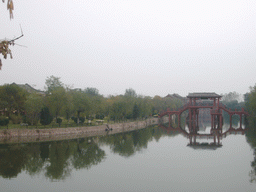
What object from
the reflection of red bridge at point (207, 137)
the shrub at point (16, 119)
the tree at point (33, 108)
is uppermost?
the tree at point (33, 108)

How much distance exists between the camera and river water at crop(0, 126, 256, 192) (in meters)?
12.9

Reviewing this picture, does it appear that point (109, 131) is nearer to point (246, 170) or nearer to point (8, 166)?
point (8, 166)

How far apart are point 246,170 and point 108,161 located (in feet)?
30.5

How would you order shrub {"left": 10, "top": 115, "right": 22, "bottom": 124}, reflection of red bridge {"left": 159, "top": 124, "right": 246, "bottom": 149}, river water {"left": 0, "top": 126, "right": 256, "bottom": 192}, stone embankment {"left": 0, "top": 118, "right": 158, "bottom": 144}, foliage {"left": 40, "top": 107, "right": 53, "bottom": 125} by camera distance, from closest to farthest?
river water {"left": 0, "top": 126, "right": 256, "bottom": 192} → reflection of red bridge {"left": 159, "top": 124, "right": 246, "bottom": 149} → stone embankment {"left": 0, "top": 118, "right": 158, "bottom": 144} → foliage {"left": 40, "top": 107, "right": 53, "bottom": 125} → shrub {"left": 10, "top": 115, "right": 22, "bottom": 124}

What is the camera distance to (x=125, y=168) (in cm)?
1630

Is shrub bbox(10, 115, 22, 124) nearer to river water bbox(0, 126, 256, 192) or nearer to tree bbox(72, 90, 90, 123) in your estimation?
tree bbox(72, 90, 90, 123)

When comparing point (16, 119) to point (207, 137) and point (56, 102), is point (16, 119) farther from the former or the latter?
point (207, 137)

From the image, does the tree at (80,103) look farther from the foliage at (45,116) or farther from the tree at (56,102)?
the foliage at (45,116)

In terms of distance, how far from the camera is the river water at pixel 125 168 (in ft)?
42.2

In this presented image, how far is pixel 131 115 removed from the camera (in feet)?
162

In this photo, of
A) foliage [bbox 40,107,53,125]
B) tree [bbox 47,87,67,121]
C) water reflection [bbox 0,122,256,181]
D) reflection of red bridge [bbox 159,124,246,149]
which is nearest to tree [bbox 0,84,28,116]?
tree [bbox 47,87,67,121]

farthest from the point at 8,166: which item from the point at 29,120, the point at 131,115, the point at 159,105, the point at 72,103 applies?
the point at 159,105

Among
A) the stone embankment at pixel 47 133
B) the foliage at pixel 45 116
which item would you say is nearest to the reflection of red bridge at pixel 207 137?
the stone embankment at pixel 47 133

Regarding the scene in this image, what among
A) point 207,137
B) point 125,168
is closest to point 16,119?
point 125,168
